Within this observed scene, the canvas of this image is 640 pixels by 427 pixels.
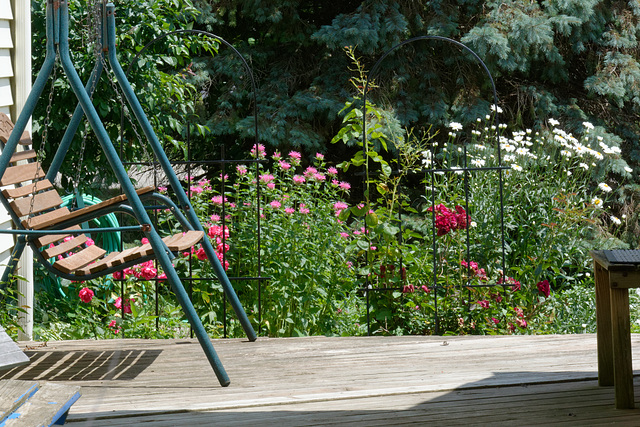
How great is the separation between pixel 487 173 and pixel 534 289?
34.0 inches

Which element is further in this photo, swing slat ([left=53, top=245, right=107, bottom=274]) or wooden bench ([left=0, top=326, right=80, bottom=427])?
swing slat ([left=53, top=245, right=107, bottom=274])

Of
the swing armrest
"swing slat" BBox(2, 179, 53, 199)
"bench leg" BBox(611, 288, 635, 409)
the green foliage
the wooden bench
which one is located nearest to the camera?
the wooden bench

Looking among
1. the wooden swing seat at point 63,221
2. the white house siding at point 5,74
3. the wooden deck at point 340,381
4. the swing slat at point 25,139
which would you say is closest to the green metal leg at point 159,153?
the wooden swing seat at point 63,221

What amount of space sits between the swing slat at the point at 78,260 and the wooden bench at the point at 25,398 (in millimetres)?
882

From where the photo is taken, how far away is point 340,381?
2646 millimetres

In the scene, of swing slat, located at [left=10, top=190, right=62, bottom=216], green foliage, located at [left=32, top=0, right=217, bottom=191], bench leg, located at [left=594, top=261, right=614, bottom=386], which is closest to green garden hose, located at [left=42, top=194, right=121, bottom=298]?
green foliage, located at [left=32, top=0, right=217, bottom=191]

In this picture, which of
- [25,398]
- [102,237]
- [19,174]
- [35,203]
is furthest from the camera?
[102,237]

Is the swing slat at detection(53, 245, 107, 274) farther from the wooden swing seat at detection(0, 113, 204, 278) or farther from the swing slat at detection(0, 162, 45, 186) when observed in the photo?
the swing slat at detection(0, 162, 45, 186)

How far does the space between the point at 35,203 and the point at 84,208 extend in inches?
10.7

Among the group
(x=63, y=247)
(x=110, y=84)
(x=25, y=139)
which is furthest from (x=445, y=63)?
(x=63, y=247)

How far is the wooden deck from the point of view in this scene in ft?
7.42

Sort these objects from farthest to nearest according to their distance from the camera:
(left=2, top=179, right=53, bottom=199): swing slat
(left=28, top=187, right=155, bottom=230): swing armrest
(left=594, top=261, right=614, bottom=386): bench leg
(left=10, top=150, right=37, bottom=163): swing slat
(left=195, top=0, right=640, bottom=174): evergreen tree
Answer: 1. (left=195, top=0, right=640, bottom=174): evergreen tree
2. (left=10, top=150, right=37, bottom=163): swing slat
3. (left=2, top=179, right=53, bottom=199): swing slat
4. (left=28, top=187, right=155, bottom=230): swing armrest
5. (left=594, top=261, right=614, bottom=386): bench leg

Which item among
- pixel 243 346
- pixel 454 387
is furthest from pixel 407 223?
pixel 454 387

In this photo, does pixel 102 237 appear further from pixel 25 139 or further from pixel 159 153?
pixel 159 153
